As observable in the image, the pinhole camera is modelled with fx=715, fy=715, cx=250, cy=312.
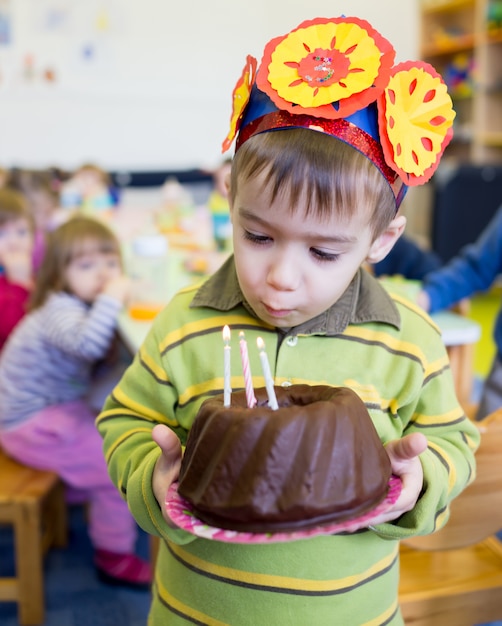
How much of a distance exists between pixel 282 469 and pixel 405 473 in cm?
19

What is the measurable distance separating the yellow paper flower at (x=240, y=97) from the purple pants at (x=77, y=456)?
123cm

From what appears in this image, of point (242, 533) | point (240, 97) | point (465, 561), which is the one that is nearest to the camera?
point (242, 533)

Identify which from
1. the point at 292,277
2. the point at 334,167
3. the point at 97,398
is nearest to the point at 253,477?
the point at 292,277

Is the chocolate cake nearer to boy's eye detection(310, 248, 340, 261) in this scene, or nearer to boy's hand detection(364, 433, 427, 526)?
boy's hand detection(364, 433, 427, 526)

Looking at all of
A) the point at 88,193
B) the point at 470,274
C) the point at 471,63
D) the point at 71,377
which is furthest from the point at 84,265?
the point at 471,63

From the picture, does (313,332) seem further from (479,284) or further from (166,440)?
(479,284)

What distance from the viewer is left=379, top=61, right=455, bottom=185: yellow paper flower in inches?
31.8

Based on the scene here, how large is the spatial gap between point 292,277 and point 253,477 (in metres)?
0.24

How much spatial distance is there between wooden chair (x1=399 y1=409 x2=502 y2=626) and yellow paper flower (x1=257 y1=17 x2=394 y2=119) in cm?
54

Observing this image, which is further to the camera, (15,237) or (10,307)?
(15,237)

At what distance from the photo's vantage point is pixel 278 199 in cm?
80

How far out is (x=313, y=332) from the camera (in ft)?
2.97

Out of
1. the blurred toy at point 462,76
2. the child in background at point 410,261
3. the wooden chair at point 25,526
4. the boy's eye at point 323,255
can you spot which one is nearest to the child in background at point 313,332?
the boy's eye at point 323,255

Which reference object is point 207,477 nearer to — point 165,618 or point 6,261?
point 165,618
